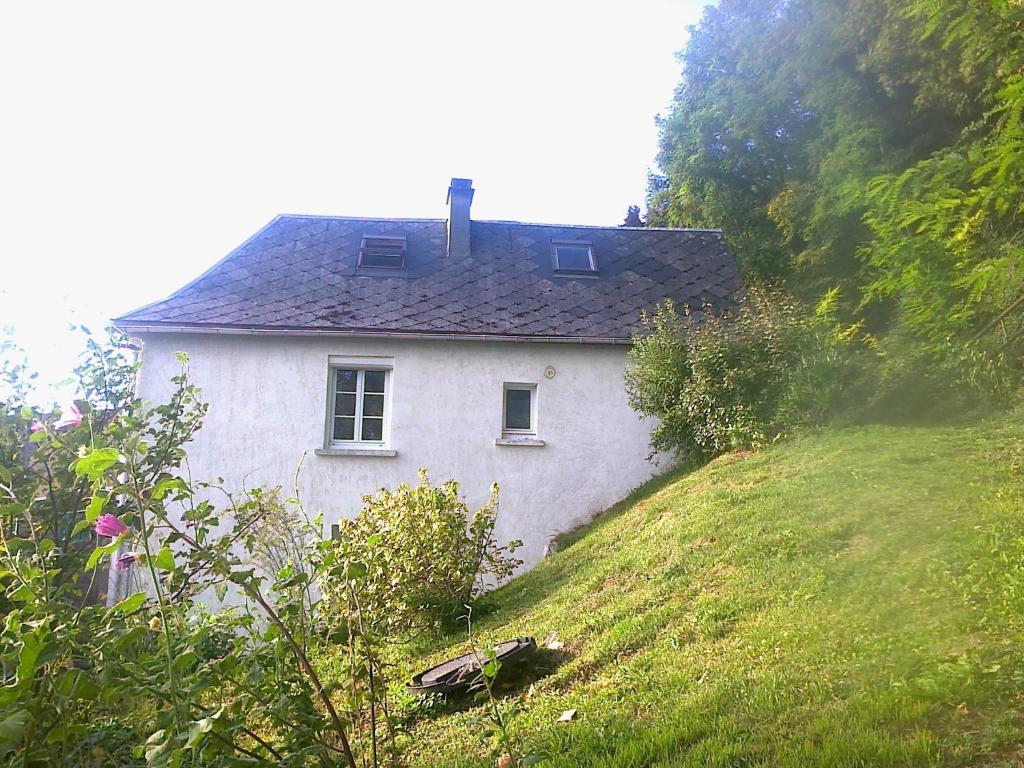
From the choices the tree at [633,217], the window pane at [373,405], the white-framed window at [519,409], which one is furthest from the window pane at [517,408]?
the tree at [633,217]

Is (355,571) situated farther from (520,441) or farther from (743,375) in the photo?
(520,441)

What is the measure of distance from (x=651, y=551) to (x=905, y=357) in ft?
16.0

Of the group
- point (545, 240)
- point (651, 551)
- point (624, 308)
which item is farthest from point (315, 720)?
point (545, 240)

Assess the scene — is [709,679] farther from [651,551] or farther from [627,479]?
[627,479]

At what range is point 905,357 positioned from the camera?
998 cm

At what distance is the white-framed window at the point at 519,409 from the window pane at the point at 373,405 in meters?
1.91

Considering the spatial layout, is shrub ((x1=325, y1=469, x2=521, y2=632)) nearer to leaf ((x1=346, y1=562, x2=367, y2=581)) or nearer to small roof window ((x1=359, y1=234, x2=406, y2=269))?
leaf ((x1=346, y1=562, x2=367, y2=581))

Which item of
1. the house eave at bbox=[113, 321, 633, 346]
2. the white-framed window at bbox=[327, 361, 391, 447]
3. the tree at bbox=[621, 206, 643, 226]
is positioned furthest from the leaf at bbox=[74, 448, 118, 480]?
the tree at bbox=[621, 206, 643, 226]

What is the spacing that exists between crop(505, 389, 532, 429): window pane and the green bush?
5.56 ft

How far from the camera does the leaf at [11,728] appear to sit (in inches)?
69.3

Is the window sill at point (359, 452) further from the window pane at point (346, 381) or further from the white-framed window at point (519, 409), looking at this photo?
the white-framed window at point (519, 409)

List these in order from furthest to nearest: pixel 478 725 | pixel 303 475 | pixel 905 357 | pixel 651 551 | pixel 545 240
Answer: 1. pixel 545 240
2. pixel 303 475
3. pixel 905 357
4. pixel 651 551
5. pixel 478 725

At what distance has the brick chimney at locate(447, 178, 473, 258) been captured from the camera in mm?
14609

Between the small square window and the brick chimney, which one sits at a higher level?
the brick chimney
